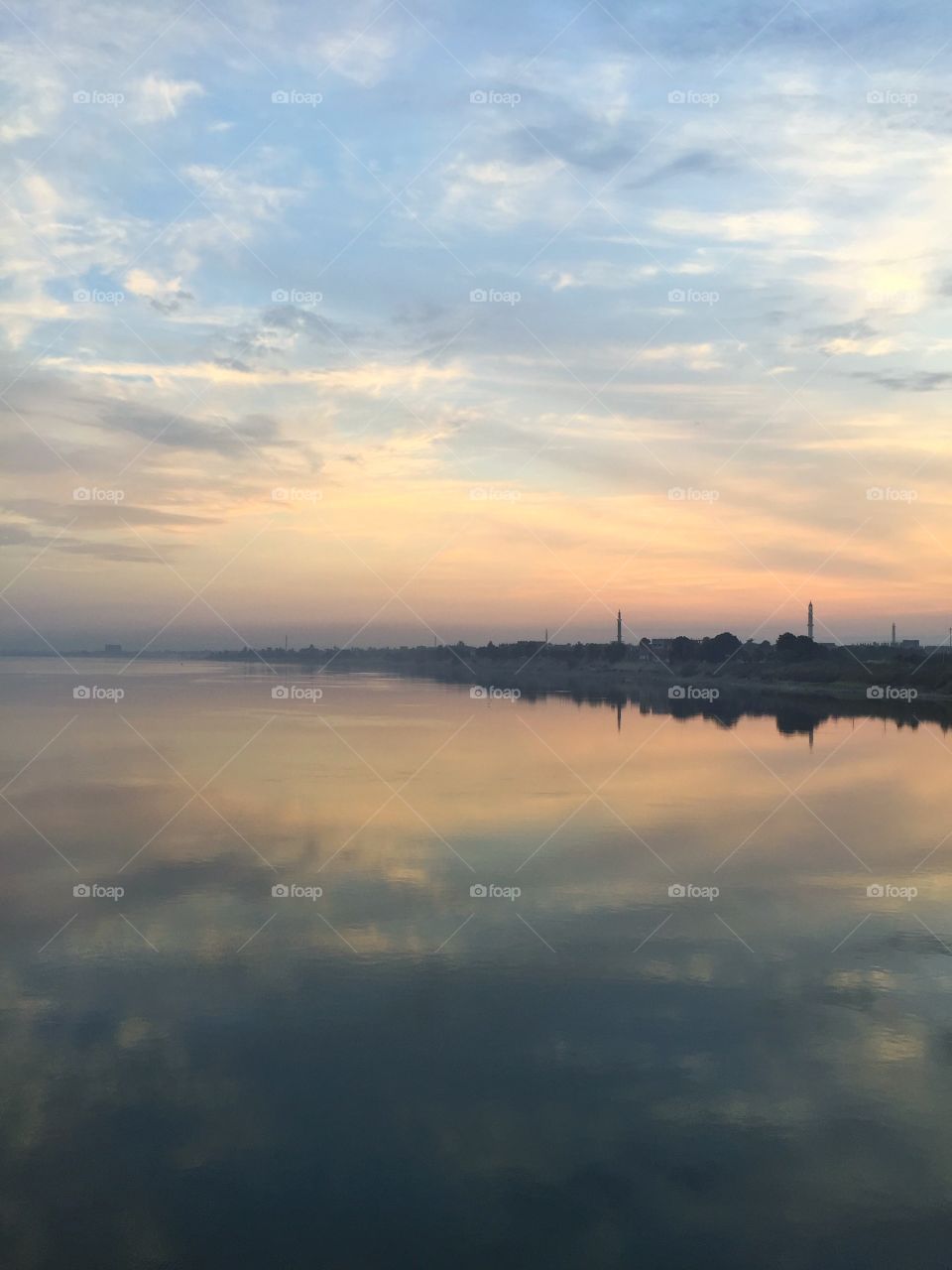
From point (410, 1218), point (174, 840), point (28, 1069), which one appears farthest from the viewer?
point (174, 840)

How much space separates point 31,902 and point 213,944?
200 inches

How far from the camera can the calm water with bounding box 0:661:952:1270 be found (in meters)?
9.59

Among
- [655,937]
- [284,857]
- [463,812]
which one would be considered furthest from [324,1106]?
[463,812]

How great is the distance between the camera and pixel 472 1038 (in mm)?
13391

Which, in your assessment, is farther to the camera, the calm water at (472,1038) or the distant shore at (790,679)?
the distant shore at (790,679)

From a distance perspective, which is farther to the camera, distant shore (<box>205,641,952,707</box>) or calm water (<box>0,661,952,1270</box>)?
distant shore (<box>205,641,952,707</box>)

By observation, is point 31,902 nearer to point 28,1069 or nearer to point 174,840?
point 174,840

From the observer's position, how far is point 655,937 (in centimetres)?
1809

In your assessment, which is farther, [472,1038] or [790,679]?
[790,679]

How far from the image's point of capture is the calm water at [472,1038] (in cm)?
959

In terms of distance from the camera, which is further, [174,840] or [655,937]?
[174,840]

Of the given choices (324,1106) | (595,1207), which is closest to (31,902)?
(324,1106)

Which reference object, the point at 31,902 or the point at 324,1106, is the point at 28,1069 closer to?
the point at 324,1106

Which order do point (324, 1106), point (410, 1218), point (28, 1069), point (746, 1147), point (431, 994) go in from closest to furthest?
1. point (410, 1218)
2. point (746, 1147)
3. point (324, 1106)
4. point (28, 1069)
5. point (431, 994)
